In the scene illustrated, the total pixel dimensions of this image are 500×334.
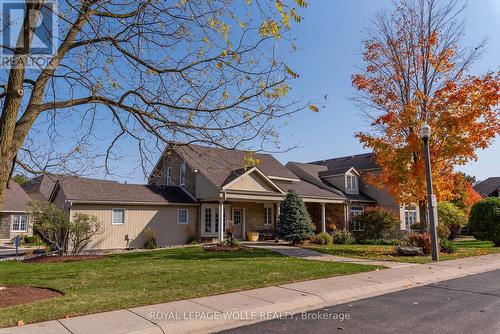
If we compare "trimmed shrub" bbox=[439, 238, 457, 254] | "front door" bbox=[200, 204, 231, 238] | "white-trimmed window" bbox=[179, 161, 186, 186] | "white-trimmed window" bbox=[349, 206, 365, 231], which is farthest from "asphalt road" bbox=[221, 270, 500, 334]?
"white-trimmed window" bbox=[349, 206, 365, 231]

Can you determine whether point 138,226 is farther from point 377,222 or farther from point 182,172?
point 377,222

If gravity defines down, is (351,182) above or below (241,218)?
above

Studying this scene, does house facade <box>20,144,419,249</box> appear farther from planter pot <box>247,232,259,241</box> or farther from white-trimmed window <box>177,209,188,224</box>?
planter pot <box>247,232,259,241</box>

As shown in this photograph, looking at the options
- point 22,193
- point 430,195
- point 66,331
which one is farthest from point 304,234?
point 22,193

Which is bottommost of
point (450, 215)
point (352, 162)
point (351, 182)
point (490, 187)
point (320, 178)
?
point (450, 215)

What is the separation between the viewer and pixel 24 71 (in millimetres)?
7984

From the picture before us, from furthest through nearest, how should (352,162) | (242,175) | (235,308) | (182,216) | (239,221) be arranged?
(352,162), (239,221), (182,216), (242,175), (235,308)

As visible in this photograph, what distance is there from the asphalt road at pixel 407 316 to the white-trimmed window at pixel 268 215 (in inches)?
797

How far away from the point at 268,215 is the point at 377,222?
24.8ft

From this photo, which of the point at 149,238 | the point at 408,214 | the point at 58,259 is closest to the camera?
the point at 58,259

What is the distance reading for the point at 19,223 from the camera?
3403 cm

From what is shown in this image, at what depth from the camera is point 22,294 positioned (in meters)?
8.60

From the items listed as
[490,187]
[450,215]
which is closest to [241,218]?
[450,215]

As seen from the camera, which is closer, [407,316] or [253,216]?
[407,316]
